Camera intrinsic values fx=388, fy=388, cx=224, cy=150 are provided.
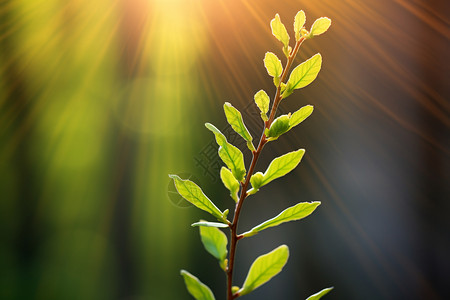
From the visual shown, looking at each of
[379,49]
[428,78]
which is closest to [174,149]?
[379,49]

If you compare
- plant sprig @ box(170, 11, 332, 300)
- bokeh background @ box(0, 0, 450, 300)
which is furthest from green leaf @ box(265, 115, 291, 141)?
bokeh background @ box(0, 0, 450, 300)

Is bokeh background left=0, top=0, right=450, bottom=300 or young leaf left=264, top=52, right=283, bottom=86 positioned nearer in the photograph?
young leaf left=264, top=52, right=283, bottom=86

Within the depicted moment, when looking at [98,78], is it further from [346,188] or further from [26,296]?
[346,188]

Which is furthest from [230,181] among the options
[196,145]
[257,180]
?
[196,145]

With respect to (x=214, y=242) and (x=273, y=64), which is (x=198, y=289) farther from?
(x=273, y=64)

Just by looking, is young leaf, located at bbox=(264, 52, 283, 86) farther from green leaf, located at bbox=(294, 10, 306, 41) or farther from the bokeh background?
the bokeh background

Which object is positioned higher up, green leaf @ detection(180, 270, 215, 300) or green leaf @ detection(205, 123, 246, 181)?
green leaf @ detection(205, 123, 246, 181)

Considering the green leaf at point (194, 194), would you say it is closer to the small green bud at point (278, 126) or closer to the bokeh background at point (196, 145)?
the small green bud at point (278, 126)
